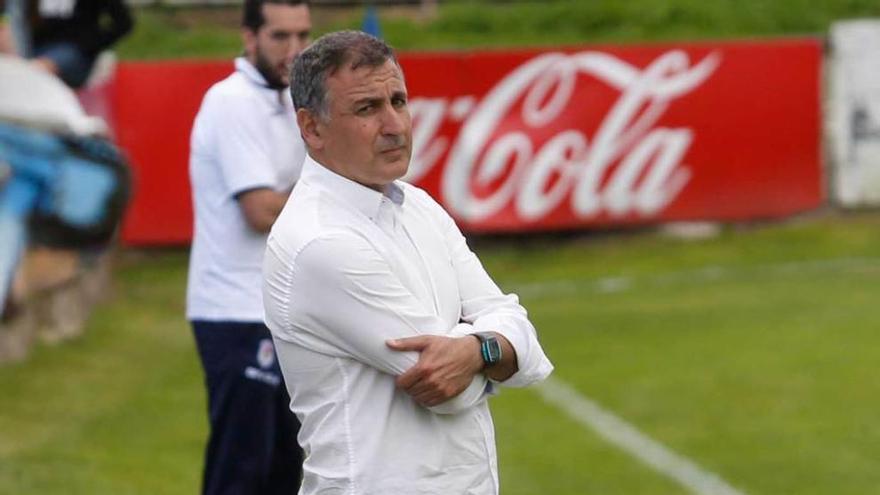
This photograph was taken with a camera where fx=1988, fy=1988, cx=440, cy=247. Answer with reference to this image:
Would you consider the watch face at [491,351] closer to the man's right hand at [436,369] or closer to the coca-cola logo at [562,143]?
the man's right hand at [436,369]

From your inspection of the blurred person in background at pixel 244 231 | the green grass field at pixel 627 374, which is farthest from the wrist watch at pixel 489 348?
the green grass field at pixel 627 374

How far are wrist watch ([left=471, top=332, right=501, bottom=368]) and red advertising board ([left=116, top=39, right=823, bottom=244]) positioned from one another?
517 inches

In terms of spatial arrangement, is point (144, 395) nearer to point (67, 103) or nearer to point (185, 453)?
point (185, 453)

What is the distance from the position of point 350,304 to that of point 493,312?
43 cm

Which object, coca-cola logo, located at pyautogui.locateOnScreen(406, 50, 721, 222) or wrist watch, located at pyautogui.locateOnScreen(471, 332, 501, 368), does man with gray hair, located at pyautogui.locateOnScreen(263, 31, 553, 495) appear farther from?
coca-cola logo, located at pyautogui.locateOnScreen(406, 50, 721, 222)

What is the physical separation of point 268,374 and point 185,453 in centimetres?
368

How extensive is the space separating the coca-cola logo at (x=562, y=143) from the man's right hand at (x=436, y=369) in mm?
13404

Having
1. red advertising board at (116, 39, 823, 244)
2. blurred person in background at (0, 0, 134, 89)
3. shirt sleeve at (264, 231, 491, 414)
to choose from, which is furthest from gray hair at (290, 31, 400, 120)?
red advertising board at (116, 39, 823, 244)

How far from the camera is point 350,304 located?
170 inches

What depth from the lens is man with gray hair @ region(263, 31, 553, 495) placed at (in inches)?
170

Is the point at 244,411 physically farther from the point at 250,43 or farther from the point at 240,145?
the point at 250,43

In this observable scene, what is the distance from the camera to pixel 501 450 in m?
10.2

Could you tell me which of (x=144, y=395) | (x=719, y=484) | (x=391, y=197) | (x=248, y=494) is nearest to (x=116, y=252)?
(x=144, y=395)

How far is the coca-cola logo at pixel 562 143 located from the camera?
58.8ft
